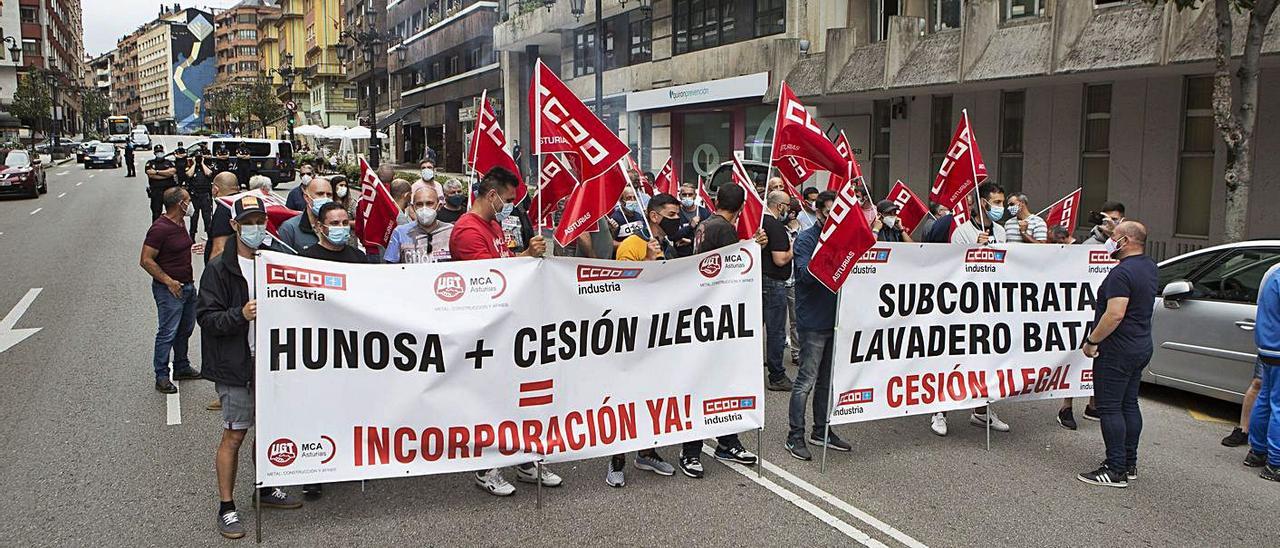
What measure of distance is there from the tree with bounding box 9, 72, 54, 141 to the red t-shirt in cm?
6767

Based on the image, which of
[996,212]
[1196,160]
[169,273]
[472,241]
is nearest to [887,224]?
[996,212]

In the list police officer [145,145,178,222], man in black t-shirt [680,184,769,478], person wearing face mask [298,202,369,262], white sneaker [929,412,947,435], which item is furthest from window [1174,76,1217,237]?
police officer [145,145,178,222]

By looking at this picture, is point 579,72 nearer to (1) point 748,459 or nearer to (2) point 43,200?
(2) point 43,200

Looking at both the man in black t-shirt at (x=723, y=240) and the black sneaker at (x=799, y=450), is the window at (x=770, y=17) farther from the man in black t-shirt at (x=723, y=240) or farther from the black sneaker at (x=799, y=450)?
the black sneaker at (x=799, y=450)

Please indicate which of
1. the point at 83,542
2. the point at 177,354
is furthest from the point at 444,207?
the point at 83,542

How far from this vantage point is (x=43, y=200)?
30.0 meters

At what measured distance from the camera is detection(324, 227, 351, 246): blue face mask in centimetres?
537

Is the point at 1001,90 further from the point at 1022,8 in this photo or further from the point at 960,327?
the point at 960,327

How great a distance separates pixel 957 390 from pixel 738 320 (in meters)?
1.76

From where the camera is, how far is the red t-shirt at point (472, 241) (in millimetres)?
5629

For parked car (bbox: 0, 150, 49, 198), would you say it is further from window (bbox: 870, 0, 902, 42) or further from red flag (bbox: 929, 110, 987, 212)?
red flag (bbox: 929, 110, 987, 212)

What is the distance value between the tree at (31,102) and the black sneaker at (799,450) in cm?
6851

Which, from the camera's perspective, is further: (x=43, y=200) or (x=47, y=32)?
(x=47, y=32)

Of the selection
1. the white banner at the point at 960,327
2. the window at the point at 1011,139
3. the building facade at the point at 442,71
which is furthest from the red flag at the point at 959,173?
the building facade at the point at 442,71
